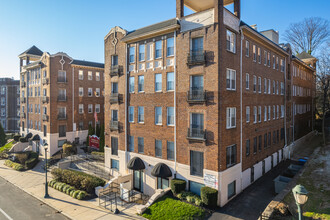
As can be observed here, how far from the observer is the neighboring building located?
68.0 m

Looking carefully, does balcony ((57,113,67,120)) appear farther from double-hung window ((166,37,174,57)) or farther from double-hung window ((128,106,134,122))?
double-hung window ((166,37,174,57))

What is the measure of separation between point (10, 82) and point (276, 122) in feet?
244

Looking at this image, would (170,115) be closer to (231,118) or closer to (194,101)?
(194,101)

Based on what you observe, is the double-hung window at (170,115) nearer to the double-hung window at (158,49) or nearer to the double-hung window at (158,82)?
the double-hung window at (158,82)

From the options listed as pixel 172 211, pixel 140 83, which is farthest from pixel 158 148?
pixel 140 83

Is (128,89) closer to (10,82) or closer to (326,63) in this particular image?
(326,63)

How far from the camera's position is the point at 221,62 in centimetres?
1811

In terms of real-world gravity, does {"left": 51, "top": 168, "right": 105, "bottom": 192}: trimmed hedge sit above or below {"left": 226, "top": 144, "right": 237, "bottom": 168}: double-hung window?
below

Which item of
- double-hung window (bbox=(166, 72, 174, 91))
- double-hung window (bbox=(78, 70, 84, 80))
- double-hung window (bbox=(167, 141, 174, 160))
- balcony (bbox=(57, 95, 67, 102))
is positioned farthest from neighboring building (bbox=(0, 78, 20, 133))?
double-hung window (bbox=(167, 141, 174, 160))

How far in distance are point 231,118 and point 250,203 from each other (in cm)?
731

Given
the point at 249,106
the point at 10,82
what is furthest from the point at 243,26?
the point at 10,82

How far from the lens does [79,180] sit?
77.7 ft

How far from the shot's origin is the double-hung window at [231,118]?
1933 centimetres

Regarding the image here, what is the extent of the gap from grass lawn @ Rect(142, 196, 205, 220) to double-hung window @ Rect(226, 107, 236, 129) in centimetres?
739
